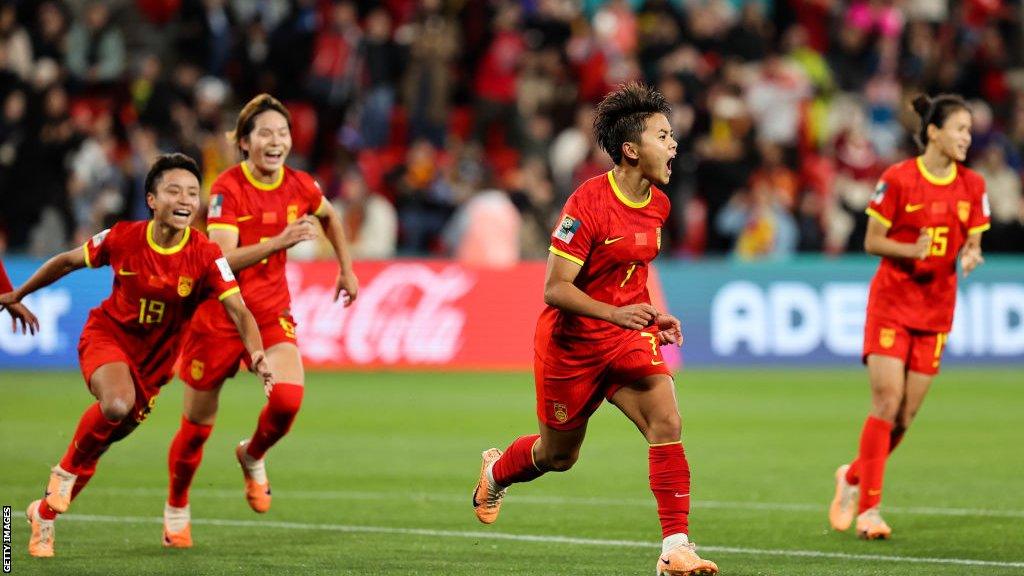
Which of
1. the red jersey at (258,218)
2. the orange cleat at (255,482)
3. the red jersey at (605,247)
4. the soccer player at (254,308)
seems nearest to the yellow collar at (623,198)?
the red jersey at (605,247)

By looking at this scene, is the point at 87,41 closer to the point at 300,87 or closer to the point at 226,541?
the point at 300,87

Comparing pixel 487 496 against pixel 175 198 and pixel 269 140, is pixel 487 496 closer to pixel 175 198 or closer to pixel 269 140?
pixel 175 198

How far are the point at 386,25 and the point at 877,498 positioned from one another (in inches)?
595

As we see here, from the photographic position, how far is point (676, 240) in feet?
74.5

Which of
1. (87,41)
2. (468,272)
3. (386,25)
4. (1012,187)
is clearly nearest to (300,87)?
(386,25)

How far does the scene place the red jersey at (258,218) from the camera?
386 inches

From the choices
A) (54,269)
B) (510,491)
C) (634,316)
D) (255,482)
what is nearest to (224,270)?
(54,269)

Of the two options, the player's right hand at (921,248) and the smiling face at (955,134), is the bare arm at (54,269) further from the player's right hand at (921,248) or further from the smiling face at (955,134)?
the smiling face at (955,134)

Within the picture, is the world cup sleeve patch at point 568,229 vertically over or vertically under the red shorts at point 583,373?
over

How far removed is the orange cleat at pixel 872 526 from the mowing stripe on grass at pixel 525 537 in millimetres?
605

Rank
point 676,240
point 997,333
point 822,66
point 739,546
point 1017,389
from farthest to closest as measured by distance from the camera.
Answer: point 822,66 → point 676,240 → point 997,333 → point 1017,389 → point 739,546

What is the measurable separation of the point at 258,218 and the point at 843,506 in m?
3.89

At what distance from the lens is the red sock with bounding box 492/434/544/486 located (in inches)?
340

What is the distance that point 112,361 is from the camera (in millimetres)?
8969
